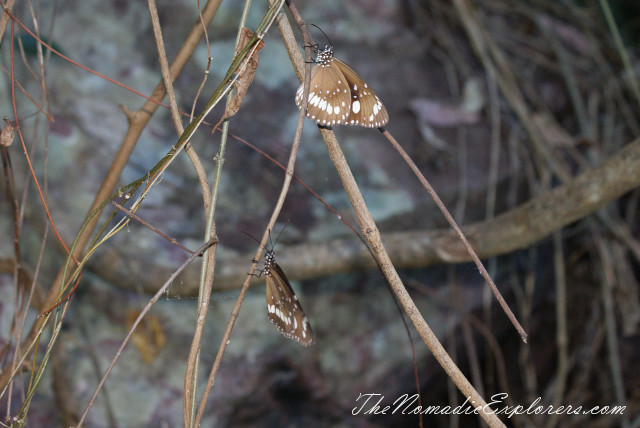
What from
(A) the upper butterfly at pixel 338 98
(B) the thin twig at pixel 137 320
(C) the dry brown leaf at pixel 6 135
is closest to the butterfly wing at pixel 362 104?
(A) the upper butterfly at pixel 338 98

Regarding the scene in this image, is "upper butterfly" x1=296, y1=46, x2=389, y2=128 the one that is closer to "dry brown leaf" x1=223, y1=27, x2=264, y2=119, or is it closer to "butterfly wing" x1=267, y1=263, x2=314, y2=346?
A: "dry brown leaf" x1=223, y1=27, x2=264, y2=119

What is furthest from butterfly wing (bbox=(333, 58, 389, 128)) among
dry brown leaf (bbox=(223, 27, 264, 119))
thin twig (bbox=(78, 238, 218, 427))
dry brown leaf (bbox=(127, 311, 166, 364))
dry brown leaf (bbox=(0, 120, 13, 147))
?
dry brown leaf (bbox=(127, 311, 166, 364))

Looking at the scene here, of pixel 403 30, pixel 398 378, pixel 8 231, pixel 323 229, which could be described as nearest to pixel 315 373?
pixel 398 378

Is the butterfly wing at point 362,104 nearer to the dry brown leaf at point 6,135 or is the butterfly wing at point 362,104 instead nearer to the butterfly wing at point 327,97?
the butterfly wing at point 327,97

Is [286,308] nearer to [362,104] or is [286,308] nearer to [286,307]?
[286,307]

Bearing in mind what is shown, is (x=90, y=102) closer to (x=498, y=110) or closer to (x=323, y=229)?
(x=323, y=229)
